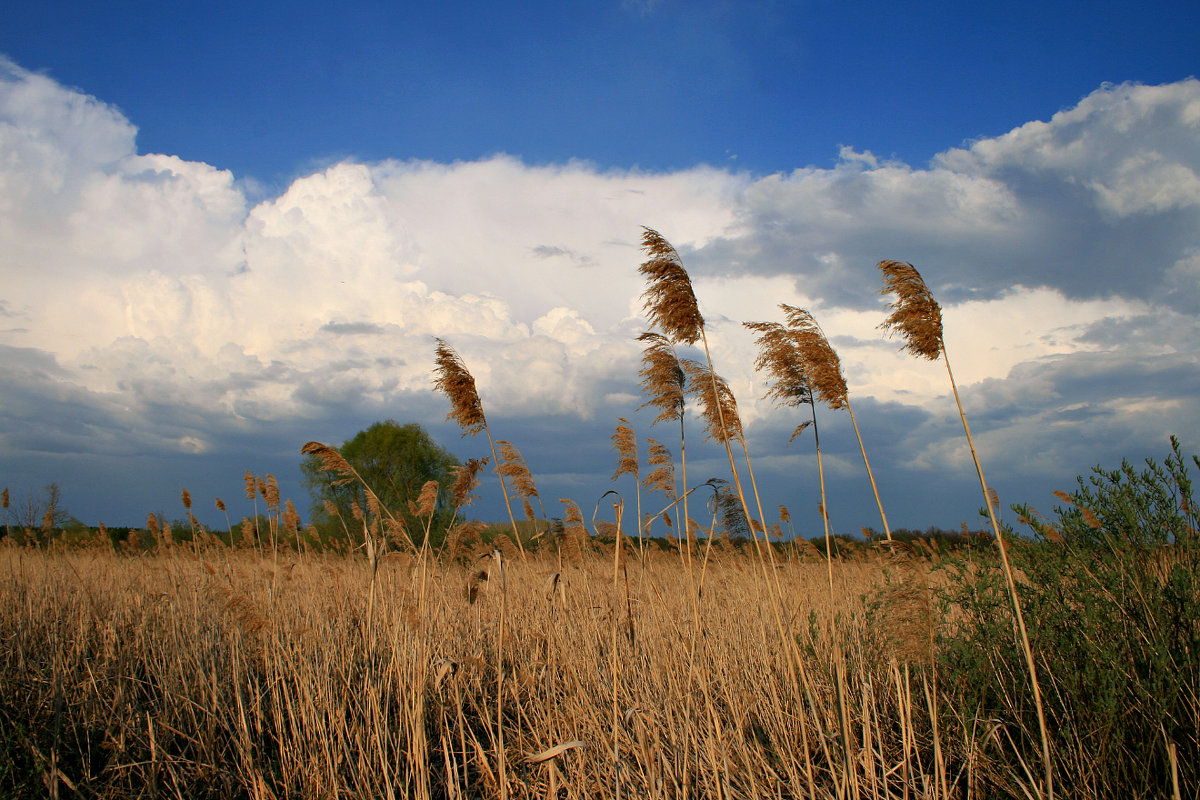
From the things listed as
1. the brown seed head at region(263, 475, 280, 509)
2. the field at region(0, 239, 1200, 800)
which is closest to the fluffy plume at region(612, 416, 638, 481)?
the field at region(0, 239, 1200, 800)

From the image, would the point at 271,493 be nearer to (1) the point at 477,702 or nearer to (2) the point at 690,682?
(1) the point at 477,702

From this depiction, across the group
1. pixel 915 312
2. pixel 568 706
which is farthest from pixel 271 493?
pixel 915 312

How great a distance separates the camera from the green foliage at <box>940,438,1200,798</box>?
2.56 m

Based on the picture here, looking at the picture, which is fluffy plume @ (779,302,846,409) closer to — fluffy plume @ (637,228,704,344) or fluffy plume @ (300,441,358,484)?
fluffy plume @ (637,228,704,344)

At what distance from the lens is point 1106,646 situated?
2.95 metres

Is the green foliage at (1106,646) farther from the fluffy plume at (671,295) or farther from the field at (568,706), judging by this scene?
the fluffy plume at (671,295)

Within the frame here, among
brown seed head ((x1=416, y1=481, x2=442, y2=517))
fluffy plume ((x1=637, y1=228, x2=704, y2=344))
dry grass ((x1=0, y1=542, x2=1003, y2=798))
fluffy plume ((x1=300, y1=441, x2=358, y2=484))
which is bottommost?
dry grass ((x1=0, y1=542, x2=1003, y2=798))

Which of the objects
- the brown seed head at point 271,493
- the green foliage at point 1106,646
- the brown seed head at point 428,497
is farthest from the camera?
the brown seed head at point 271,493

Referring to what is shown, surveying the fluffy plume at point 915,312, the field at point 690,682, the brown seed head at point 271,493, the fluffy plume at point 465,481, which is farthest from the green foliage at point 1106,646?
the brown seed head at point 271,493

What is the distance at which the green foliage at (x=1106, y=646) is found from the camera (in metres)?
2.56

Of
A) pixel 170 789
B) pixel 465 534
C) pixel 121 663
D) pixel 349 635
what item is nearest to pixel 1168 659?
pixel 465 534

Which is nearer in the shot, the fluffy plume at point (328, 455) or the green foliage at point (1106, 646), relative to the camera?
the green foliage at point (1106, 646)

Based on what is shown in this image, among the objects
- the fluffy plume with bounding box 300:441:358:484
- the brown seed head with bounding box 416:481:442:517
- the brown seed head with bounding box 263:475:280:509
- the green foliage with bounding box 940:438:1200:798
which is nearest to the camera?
the green foliage with bounding box 940:438:1200:798

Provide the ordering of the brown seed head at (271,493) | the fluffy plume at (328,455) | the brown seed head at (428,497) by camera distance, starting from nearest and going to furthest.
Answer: the fluffy plume at (328,455) → the brown seed head at (428,497) → the brown seed head at (271,493)
